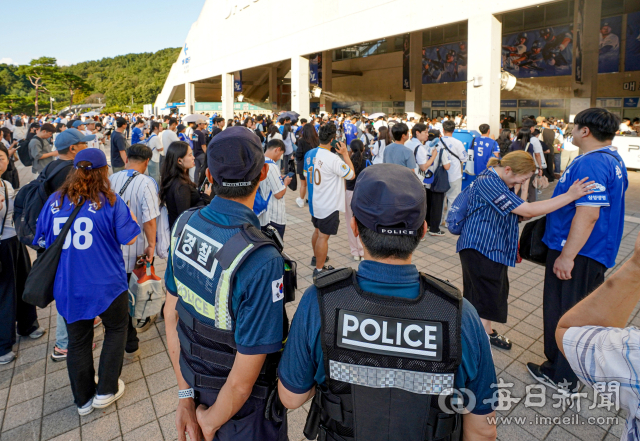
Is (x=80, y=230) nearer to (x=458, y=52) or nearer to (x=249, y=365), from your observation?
(x=249, y=365)

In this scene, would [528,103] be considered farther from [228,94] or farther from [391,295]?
[391,295]

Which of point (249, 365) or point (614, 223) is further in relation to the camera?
point (614, 223)

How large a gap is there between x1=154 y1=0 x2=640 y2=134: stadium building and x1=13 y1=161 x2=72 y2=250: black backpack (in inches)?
458

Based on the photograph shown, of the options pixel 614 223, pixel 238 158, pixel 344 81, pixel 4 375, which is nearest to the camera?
pixel 238 158

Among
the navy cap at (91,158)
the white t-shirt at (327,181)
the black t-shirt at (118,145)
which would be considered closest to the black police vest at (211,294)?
the navy cap at (91,158)

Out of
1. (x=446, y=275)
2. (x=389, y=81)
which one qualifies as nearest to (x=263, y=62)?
(x=389, y=81)

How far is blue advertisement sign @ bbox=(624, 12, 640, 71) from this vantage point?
17.4 meters

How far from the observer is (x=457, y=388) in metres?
1.30

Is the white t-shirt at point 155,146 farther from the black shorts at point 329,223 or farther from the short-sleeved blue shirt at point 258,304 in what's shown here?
the short-sleeved blue shirt at point 258,304

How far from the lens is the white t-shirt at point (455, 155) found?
269 inches

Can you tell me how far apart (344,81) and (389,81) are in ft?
18.3

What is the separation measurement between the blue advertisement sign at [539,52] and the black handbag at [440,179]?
697 inches

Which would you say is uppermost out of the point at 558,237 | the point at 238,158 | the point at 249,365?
the point at 238,158

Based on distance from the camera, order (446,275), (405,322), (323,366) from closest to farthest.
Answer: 1. (405,322)
2. (323,366)
3. (446,275)
